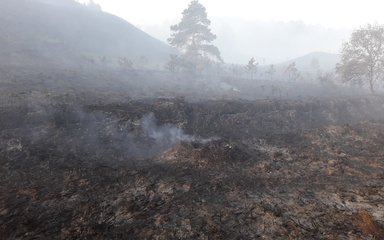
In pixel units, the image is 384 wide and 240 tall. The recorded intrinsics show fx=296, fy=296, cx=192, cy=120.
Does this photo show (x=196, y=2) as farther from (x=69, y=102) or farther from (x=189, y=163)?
(x=189, y=163)

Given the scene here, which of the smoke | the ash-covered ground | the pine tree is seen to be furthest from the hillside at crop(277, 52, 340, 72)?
the smoke

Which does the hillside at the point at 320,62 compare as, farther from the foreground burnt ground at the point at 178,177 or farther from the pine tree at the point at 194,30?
the foreground burnt ground at the point at 178,177

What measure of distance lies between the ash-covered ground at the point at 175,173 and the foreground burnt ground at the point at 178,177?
2.1 inches


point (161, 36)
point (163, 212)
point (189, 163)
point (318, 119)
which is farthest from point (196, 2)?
point (161, 36)

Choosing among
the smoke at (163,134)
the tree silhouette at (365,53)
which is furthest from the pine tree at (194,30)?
the smoke at (163,134)

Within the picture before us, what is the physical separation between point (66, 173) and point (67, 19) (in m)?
60.3

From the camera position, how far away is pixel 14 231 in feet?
30.4

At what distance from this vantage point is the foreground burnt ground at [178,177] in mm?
9625

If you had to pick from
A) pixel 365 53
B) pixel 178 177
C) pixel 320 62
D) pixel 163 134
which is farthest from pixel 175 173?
pixel 320 62

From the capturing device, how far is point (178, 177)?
Result: 13.2 metres

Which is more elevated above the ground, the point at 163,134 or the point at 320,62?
the point at 320,62

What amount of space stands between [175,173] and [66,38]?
49466mm

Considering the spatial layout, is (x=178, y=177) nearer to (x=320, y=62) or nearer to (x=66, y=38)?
(x=66, y=38)

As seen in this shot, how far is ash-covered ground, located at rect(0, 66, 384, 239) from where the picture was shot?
9.67m
